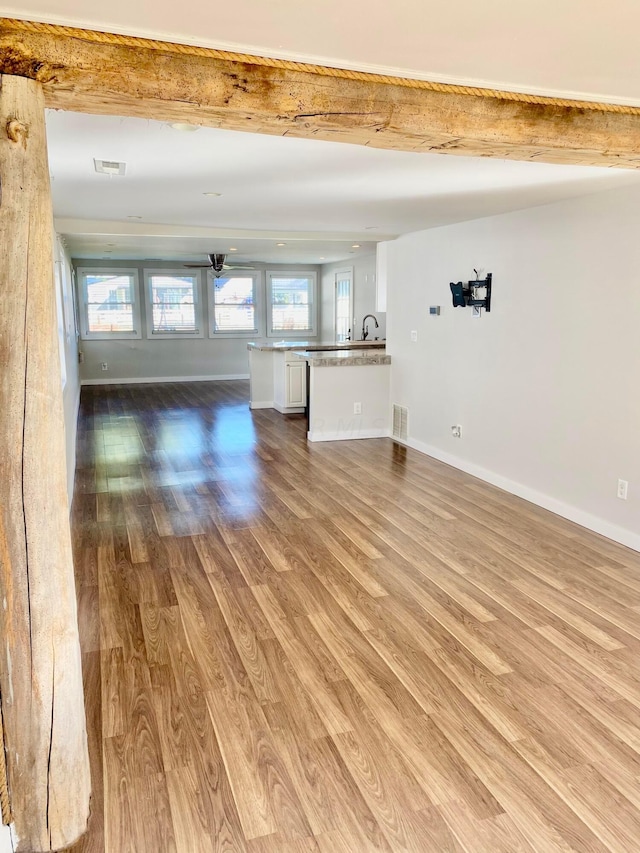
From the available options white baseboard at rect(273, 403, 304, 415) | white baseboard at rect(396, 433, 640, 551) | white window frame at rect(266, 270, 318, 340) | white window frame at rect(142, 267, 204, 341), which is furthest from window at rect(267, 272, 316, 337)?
white baseboard at rect(396, 433, 640, 551)

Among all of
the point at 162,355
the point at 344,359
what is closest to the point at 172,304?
the point at 162,355

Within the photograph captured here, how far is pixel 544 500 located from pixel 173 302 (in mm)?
8678

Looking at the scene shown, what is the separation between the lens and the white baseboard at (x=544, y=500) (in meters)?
3.86

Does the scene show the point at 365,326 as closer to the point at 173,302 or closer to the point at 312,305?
the point at 312,305

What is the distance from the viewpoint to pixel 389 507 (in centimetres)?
453

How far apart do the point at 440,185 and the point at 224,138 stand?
1.55m

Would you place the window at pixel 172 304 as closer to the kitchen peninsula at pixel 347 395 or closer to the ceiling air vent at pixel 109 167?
the kitchen peninsula at pixel 347 395

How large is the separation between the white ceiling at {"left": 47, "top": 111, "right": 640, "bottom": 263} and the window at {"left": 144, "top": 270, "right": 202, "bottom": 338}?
5559 millimetres

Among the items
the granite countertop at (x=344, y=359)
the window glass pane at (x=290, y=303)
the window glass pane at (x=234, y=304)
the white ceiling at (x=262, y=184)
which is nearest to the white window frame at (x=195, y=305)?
the window glass pane at (x=234, y=304)

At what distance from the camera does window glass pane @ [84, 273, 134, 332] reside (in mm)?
10850

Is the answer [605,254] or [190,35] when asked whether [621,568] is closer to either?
[605,254]

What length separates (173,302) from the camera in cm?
1138

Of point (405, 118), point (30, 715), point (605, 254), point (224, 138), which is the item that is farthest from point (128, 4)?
point (605, 254)

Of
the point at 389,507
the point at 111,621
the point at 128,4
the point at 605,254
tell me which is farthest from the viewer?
the point at 389,507
